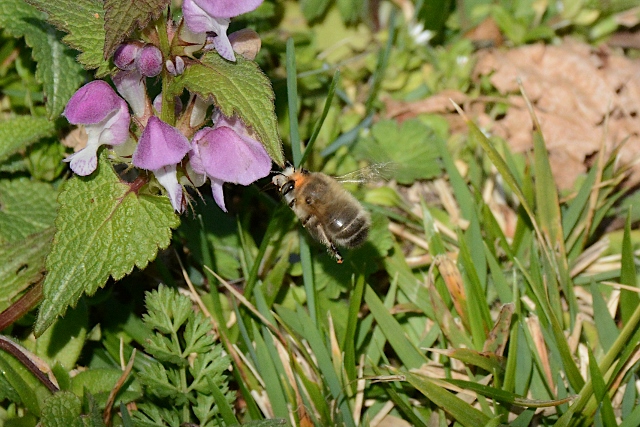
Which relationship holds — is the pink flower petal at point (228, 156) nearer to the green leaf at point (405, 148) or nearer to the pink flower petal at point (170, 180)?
the pink flower petal at point (170, 180)

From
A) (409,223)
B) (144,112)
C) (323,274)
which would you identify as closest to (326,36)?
(409,223)

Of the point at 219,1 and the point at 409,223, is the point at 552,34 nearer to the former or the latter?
the point at 409,223

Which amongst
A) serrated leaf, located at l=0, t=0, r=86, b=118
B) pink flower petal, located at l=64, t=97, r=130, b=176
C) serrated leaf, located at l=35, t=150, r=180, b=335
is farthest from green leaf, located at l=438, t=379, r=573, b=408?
serrated leaf, located at l=0, t=0, r=86, b=118

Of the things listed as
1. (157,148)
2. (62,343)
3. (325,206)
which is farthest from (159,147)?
(62,343)

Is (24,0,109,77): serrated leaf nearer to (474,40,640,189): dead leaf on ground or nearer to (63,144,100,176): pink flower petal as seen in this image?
(63,144,100,176): pink flower petal

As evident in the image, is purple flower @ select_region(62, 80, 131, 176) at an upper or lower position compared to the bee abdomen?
upper
